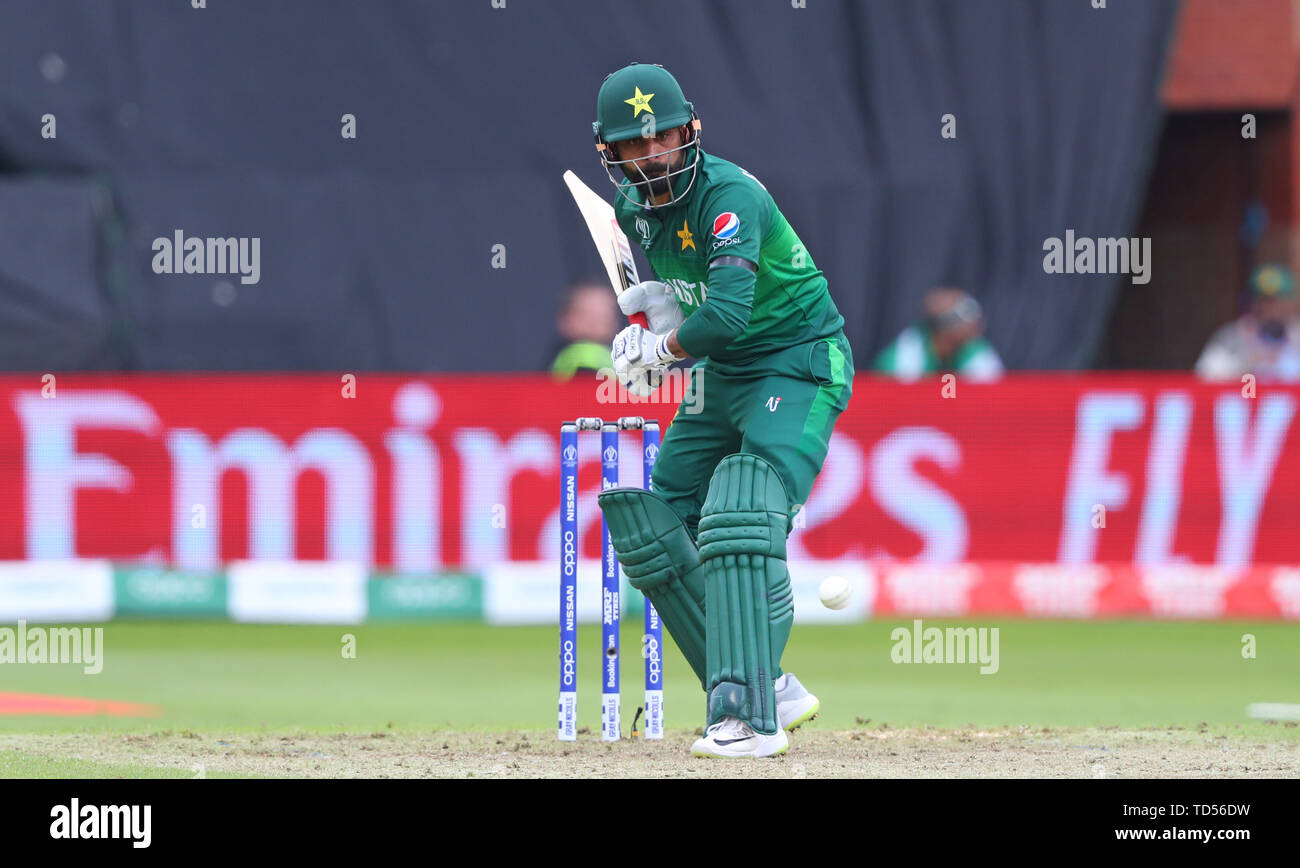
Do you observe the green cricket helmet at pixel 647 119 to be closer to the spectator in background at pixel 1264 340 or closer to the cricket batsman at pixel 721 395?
the cricket batsman at pixel 721 395

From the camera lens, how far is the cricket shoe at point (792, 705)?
6.31 metres

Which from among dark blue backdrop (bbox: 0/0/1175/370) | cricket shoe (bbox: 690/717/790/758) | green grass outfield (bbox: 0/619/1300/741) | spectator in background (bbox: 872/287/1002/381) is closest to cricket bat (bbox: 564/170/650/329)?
cricket shoe (bbox: 690/717/790/758)

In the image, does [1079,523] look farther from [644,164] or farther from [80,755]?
[80,755]

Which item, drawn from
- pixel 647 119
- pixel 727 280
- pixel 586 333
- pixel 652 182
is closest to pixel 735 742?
pixel 727 280

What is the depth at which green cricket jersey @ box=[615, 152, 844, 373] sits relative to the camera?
228 inches

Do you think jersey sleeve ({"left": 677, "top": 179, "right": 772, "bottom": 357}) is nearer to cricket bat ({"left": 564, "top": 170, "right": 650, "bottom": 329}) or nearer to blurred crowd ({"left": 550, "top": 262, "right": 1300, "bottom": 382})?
cricket bat ({"left": 564, "top": 170, "right": 650, "bottom": 329})

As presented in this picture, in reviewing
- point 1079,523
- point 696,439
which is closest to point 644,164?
point 696,439

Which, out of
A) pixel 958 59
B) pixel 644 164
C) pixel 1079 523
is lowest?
pixel 1079 523

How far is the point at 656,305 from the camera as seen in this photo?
6.31 metres

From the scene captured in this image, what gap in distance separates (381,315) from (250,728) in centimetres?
588

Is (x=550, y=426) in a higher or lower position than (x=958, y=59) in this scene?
lower

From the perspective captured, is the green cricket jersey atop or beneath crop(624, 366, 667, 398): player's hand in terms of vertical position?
atop

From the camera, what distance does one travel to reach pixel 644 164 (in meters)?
5.92

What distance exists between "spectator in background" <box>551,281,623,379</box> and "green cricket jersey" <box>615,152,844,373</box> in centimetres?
497
